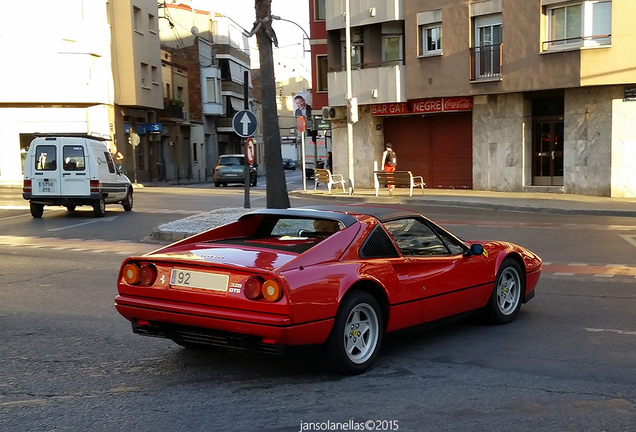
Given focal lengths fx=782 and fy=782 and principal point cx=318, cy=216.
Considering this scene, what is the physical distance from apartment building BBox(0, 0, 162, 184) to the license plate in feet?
127

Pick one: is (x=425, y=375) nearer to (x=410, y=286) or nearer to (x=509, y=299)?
(x=410, y=286)

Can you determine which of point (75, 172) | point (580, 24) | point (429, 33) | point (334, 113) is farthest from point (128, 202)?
point (580, 24)

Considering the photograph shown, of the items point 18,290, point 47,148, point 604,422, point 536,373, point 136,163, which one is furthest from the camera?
point 136,163

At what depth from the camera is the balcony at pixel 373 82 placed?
31.4 metres

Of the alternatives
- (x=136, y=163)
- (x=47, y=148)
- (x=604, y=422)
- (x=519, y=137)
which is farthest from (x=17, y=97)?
(x=604, y=422)

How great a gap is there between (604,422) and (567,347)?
198 cm

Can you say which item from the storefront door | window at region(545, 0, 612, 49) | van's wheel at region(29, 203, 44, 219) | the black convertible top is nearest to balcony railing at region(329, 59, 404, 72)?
the storefront door

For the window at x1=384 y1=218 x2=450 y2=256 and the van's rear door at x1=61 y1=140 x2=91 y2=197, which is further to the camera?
the van's rear door at x1=61 y1=140 x2=91 y2=197

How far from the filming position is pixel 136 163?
48.1 m

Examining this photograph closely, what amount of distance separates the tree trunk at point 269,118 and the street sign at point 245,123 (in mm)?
326

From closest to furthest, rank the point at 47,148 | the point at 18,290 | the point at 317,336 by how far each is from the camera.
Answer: the point at 317,336
the point at 18,290
the point at 47,148

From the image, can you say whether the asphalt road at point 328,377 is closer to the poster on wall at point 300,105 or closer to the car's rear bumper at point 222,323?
the car's rear bumper at point 222,323

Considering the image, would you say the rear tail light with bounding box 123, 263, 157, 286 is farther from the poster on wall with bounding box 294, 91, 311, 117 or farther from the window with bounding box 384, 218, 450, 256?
the poster on wall with bounding box 294, 91, 311, 117

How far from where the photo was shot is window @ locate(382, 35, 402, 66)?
32.7 metres
